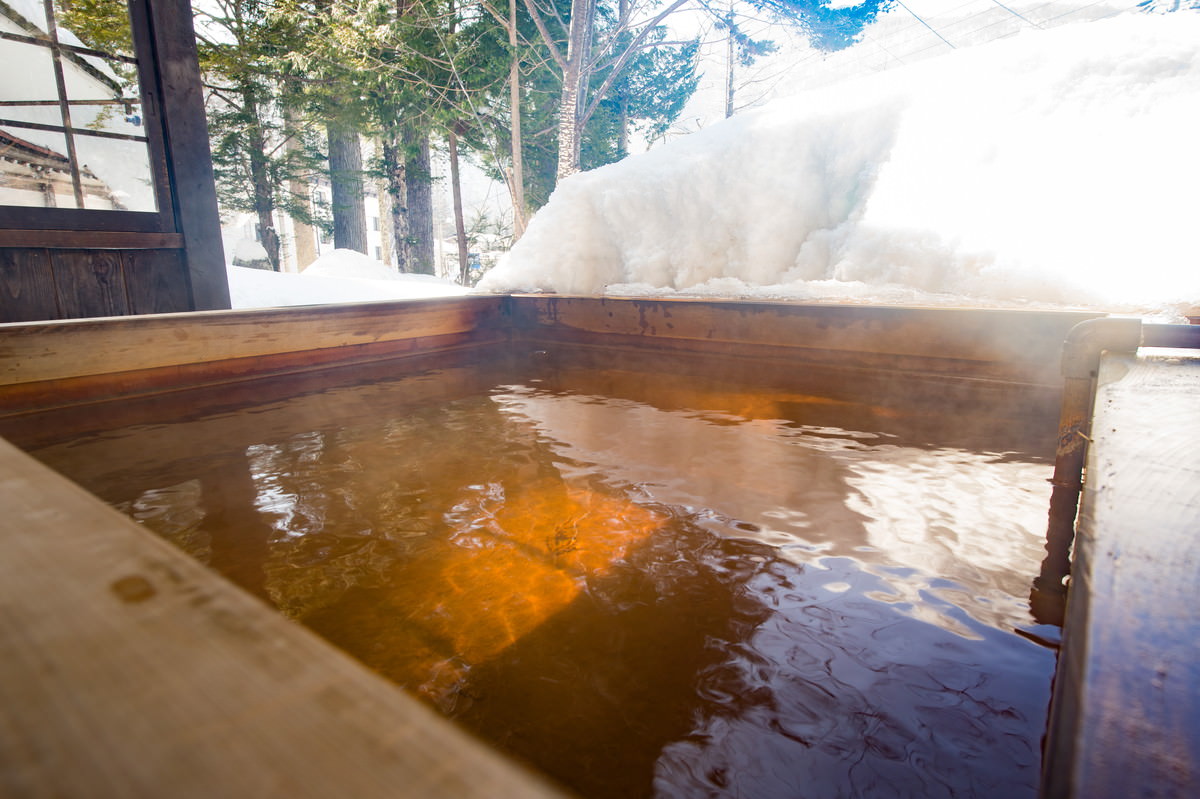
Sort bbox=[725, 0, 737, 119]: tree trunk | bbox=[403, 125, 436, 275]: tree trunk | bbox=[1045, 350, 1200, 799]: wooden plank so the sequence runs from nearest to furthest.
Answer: bbox=[1045, 350, 1200, 799]: wooden plank < bbox=[403, 125, 436, 275]: tree trunk < bbox=[725, 0, 737, 119]: tree trunk

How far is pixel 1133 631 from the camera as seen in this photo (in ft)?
1.44

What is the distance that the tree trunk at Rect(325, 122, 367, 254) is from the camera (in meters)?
11.2

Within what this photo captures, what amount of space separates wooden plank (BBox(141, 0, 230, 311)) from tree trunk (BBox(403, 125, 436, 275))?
25.1 feet

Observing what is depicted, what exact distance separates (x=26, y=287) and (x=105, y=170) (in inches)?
32.3

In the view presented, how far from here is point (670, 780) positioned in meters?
0.86

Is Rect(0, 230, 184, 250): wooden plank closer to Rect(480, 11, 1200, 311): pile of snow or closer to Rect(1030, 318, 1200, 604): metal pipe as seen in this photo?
Rect(480, 11, 1200, 311): pile of snow

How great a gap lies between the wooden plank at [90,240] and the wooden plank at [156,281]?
54 millimetres

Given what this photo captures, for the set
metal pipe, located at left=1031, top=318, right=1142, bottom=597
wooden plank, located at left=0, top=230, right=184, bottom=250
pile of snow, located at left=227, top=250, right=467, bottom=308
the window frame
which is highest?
the window frame

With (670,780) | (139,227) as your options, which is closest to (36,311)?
(139,227)

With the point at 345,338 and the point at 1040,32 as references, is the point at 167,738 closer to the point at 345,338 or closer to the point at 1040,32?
the point at 345,338

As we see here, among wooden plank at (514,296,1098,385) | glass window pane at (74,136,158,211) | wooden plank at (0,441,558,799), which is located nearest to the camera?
wooden plank at (0,441,558,799)

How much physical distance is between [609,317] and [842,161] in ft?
6.97

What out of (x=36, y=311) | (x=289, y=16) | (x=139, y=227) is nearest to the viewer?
(x=36, y=311)

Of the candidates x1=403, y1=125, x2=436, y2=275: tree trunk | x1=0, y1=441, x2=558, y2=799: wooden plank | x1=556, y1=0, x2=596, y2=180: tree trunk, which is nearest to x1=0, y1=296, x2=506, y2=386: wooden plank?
x1=0, y1=441, x2=558, y2=799: wooden plank
